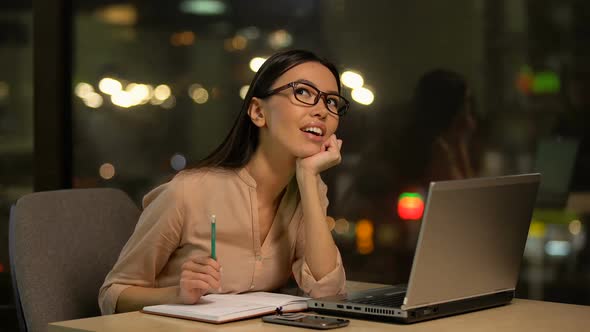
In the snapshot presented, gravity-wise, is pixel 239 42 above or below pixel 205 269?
above

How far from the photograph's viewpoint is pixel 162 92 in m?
3.29

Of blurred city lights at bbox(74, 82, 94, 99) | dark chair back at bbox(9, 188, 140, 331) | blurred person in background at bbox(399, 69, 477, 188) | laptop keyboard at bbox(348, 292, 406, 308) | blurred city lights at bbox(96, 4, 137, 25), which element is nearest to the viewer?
laptop keyboard at bbox(348, 292, 406, 308)

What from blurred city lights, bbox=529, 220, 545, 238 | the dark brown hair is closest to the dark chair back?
the dark brown hair

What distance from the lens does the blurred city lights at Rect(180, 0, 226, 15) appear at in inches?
122

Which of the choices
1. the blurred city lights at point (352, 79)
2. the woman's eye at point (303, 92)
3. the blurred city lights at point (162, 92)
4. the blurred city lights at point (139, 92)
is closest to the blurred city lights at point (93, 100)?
the blurred city lights at point (139, 92)

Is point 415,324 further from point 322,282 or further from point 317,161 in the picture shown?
point 317,161

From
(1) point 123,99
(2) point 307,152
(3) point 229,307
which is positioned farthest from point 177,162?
(3) point 229,307

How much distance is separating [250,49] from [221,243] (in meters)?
0.96

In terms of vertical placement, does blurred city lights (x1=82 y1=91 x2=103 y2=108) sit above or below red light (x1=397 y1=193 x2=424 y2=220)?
above

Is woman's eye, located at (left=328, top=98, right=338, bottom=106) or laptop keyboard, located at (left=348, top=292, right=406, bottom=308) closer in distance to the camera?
laptop keyboard, located at (left=348, top=292, right=406, bottom=308)

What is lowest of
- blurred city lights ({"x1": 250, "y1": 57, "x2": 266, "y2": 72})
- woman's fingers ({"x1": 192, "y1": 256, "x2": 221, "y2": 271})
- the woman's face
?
woman's fingers ({"x1": 192, "y1": 256, "x2": 221, "y2": 271})

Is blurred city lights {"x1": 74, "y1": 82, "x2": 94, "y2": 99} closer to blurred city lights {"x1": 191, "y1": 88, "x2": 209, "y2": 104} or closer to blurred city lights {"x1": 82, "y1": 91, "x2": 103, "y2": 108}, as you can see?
blurred city lights {"x1": 82, "y1": 91, "x2": 103, "y2": 108}

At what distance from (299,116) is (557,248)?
2.76 ft

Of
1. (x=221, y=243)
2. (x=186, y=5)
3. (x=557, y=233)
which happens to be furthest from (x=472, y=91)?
(x=186, y=5)
